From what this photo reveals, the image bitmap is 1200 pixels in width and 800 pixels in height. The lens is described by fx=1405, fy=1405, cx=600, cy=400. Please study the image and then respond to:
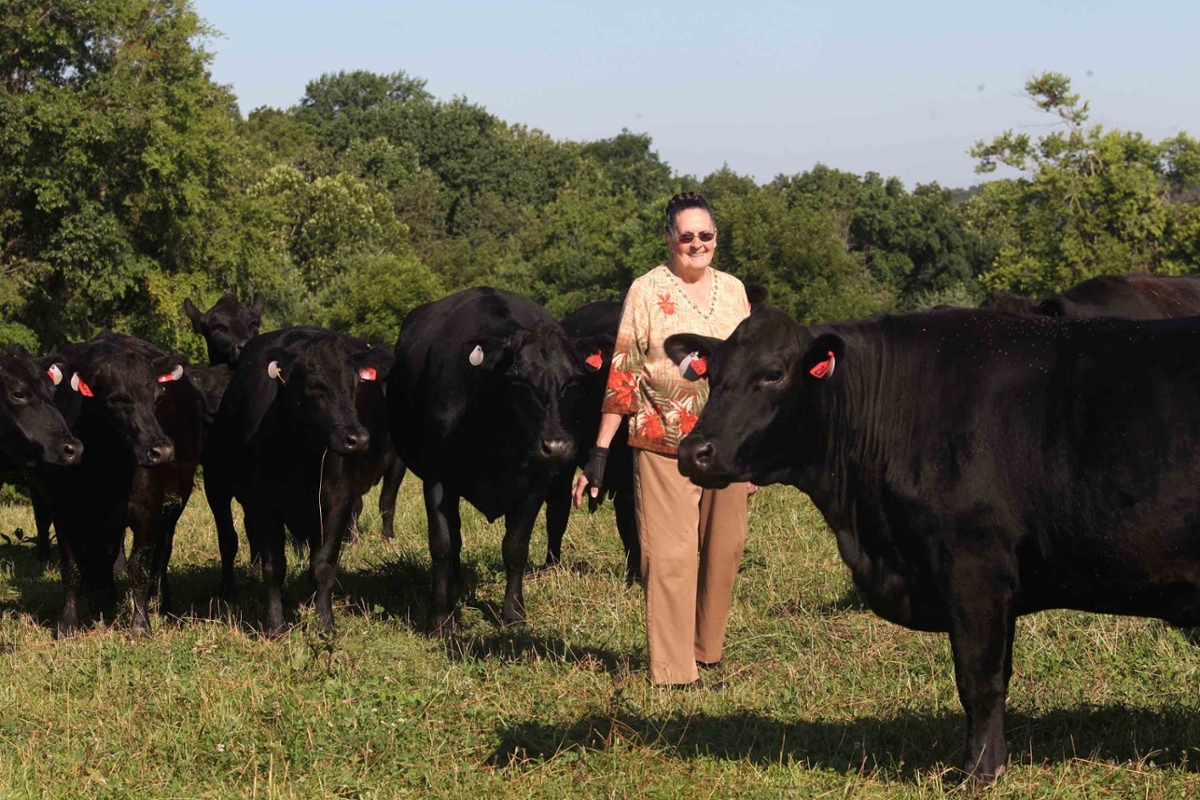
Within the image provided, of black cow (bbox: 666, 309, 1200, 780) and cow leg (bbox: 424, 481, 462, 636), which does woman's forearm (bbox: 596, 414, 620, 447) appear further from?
cow leg (bbox: 424, 481, 462, 636)

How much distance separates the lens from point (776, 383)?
5762mm

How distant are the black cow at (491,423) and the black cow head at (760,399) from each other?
259 cm

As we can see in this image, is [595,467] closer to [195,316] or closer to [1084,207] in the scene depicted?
[195,316]

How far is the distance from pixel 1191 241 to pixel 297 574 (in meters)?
41.5

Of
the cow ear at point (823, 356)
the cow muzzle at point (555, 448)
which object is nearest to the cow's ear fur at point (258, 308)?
the cow muzzle at point (555, 448)

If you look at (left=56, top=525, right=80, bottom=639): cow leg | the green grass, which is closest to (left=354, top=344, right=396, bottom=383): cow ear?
the green grass

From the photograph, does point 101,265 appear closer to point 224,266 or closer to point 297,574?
point 224,266

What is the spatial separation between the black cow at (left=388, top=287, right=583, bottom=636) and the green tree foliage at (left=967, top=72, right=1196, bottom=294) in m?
39.8

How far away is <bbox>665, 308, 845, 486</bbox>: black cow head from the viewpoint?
5.67m

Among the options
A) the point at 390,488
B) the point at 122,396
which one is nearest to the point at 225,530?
the point at 122,396

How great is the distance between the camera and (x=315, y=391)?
9.13 meters

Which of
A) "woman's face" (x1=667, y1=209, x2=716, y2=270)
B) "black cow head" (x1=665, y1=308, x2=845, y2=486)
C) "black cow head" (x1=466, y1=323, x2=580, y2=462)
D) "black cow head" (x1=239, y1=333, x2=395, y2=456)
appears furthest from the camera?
"black cow head" (x1=239, y1=333, x2=395, y2=456)

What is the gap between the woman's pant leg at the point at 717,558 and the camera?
7.14 m

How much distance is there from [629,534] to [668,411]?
3.75 meters
